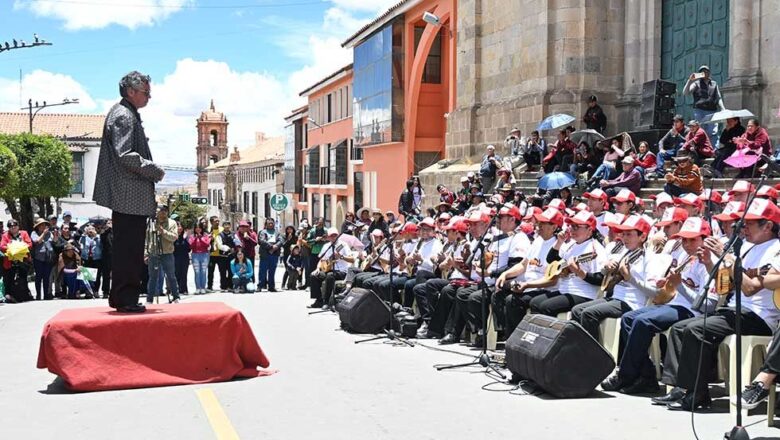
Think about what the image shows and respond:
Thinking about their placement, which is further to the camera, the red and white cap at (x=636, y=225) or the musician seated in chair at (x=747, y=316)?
the red and white cap at (x=636, y=225)

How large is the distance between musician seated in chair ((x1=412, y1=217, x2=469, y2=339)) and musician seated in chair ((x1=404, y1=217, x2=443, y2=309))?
21 cm

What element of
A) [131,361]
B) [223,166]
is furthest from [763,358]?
[223,166]

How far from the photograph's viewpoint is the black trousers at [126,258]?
7645 millimetres

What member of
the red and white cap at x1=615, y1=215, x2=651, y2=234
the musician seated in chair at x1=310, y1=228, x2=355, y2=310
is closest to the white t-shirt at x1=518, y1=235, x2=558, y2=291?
the red and white cap at x1=615, y1=215, x2=651, y2=234

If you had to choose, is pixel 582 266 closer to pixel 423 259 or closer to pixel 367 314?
pixel 367 314

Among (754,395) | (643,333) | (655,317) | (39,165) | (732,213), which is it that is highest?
(39,165)

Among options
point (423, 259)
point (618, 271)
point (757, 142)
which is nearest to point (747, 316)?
point (618, 271)

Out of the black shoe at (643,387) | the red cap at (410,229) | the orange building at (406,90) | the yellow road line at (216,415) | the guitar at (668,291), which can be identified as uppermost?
the orange building at (406,90)

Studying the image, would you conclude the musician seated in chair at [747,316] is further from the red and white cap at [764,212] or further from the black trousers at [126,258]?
the black trousers at [126,258]

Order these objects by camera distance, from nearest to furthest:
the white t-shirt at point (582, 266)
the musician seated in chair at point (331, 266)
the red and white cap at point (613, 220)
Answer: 1. the red and white cap at point (613, 220)
2. the white t-shirt at point (582, 266)
3. the musician seated in chair at point (331, 266)

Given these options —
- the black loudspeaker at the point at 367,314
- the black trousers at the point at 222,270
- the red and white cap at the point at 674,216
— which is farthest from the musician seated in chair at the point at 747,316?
the black trousers at the point at 222,270

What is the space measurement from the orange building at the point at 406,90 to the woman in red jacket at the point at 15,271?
17.5 metres

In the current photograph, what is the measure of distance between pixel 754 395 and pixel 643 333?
4.74 feet

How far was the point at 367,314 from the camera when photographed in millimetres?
11602
